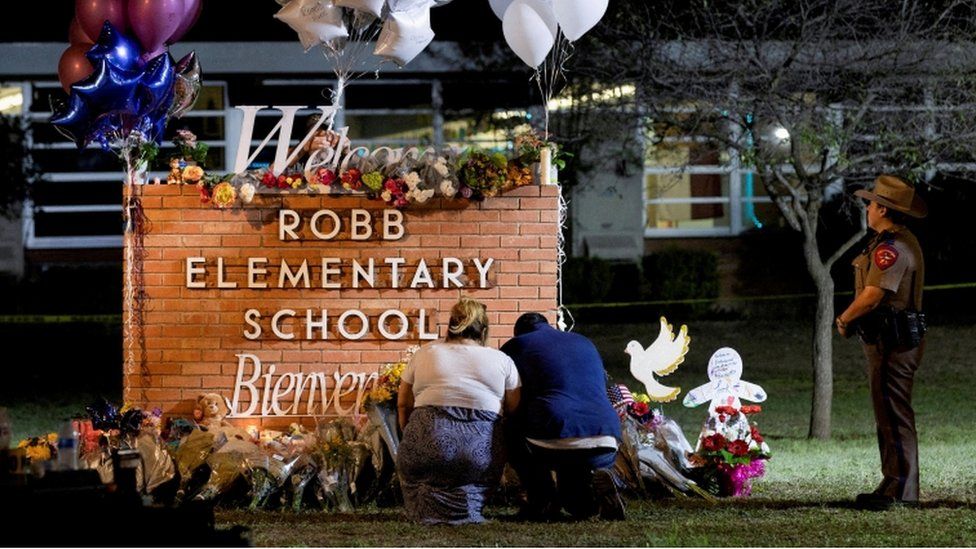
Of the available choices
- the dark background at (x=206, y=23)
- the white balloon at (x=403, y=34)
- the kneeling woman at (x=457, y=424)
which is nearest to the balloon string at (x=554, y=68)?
the white balloon at (x=403, y=34)

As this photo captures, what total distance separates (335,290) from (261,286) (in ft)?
1.72

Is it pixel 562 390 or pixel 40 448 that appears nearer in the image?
pixel 562 390

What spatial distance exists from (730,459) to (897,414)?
1187 millimetres

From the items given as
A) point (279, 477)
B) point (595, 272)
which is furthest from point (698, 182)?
point (279, 477)

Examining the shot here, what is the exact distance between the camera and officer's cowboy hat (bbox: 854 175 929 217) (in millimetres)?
9117

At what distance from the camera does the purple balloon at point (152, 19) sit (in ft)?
33.0

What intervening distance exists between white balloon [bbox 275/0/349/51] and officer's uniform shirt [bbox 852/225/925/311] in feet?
13.2

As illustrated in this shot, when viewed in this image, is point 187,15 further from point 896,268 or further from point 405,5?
point 896,268

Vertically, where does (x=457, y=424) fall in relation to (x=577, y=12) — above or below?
below

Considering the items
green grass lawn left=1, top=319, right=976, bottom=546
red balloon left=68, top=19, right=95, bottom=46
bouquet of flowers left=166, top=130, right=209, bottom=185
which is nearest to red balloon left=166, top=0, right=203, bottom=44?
red balloon left=68, top=19, right=95, bottom=46

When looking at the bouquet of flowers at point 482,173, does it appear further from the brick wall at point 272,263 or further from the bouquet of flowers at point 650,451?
the bouquet of flowers at point 650,451

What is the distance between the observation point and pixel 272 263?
10547 mm

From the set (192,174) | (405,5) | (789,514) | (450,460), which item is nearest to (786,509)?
(789,514)

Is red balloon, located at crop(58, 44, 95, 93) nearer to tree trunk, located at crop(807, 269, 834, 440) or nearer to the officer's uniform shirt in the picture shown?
the officer's uniform shirt
